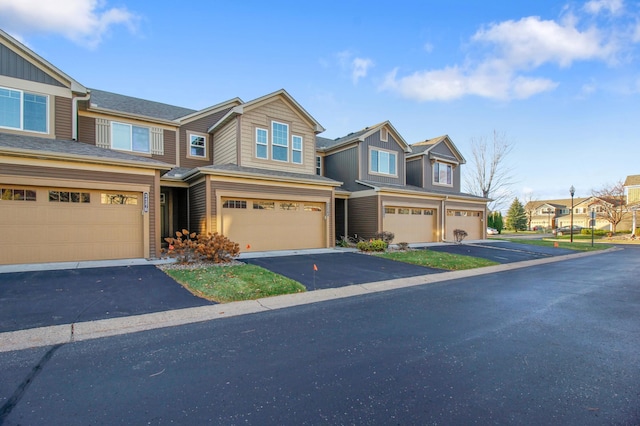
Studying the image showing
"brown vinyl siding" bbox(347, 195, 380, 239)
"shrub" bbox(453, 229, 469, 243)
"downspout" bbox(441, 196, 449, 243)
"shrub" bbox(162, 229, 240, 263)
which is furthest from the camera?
"downspout" bbox(441, 196, 449, 243)

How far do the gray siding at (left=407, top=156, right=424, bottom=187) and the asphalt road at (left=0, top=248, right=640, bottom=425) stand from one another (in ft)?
60.2

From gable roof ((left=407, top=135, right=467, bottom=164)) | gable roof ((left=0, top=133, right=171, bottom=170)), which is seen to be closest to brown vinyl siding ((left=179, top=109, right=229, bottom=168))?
gable roof ((left=0, top=133, right=171, bottom=170))

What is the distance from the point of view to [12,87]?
11.7 m

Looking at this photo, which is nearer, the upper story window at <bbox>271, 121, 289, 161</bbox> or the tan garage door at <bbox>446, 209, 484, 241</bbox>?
the upper story window at <bbox>271, 121, 289, 161</bbox>

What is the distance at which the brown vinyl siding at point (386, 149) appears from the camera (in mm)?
20062

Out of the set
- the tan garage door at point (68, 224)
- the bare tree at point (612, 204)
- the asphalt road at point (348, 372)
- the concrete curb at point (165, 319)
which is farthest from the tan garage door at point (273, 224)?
the bare tree at point (612, 204)

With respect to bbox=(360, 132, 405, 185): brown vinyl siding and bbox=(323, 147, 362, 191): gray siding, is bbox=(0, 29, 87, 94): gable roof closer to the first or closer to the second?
bbox=(323, 147, 362, 191): gray siding

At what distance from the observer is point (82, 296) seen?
699cm

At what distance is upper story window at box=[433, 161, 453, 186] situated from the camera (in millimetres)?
24672

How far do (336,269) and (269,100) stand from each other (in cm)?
968

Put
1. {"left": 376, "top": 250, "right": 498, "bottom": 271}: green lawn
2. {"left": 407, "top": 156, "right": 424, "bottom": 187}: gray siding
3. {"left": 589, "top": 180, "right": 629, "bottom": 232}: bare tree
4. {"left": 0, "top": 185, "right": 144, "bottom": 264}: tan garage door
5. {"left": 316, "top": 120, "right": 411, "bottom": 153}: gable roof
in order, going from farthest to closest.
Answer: {"left": 589, "top": 180, "right": 629, "bottom": 232}: bare tree, {"left": 407, "top": 156, "right": 424, "bottom": 187}: gray siding, {"left": 316, "top": 120, "right": 411, "bottom": 153}: gable roof, {"left": 376, "top": 250, "right": 498, "bottom": 271}: green lawn, {"left": 0, "top": 185, "right": 144, "bottom": 264}: tan garage door

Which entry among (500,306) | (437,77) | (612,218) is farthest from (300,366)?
(612,218)

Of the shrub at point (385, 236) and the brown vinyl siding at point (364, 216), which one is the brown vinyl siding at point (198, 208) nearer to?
the shrub at point (385, 236)

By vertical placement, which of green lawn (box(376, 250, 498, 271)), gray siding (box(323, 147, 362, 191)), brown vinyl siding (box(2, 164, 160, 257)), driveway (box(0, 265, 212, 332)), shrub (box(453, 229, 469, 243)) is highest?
gray siding (box(323, 147, 362, 191))
